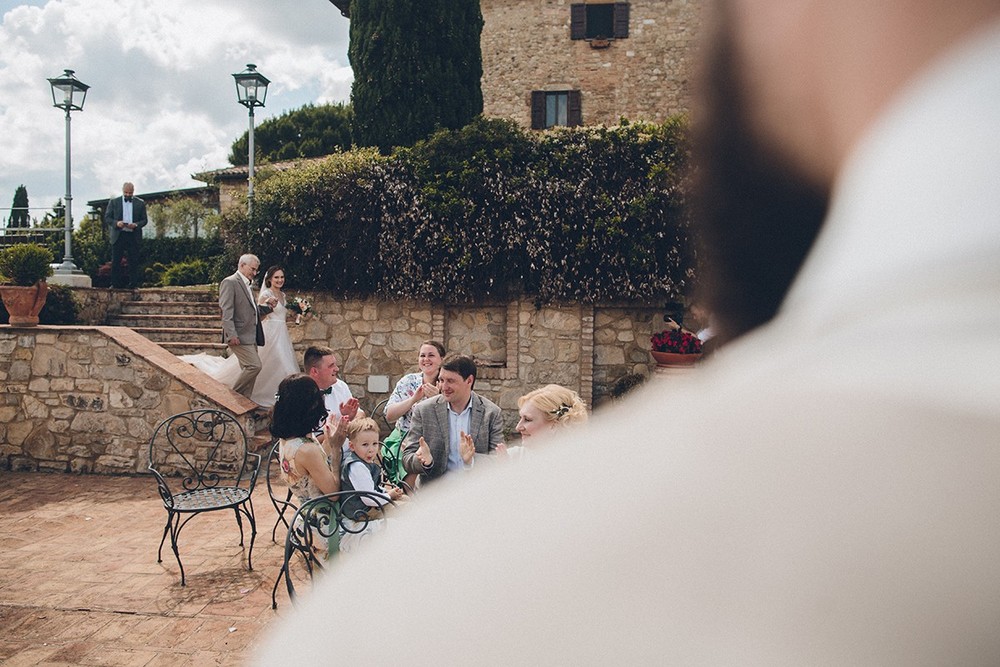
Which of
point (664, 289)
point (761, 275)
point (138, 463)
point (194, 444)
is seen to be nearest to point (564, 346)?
point (664, 289)

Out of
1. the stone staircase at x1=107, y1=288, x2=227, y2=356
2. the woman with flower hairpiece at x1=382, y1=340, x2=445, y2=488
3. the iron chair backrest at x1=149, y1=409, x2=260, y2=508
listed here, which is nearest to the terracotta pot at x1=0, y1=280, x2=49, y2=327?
the stone staircase at x1=107, y1=288, x2=227, y2=356

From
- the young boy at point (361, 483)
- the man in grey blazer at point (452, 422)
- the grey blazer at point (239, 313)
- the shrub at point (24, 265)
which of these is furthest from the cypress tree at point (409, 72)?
the young boy at point (361, 483)

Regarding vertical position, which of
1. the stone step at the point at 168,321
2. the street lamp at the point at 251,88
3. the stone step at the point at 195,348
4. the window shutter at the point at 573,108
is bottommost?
the stone step at the point at 195,348

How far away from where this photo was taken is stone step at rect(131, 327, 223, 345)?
35.2 feet

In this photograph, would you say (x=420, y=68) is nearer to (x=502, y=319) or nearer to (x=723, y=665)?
(x=502, y=319)

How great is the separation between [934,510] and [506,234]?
9585 millimetres

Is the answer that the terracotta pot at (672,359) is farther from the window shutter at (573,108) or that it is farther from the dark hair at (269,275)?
→ the window shutter at (573,108)

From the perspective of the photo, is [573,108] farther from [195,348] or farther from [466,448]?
[466,448]

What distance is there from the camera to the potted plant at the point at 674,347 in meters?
8.82

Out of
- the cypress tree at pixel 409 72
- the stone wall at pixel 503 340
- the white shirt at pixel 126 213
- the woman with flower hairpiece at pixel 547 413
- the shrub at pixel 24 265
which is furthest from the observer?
the white shirt at pixel 126 213

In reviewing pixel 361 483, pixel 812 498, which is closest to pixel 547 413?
pixel 361 483

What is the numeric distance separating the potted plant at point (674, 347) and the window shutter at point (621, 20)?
11.1 metres

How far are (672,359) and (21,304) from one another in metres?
7.87

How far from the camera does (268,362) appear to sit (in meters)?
8.95
